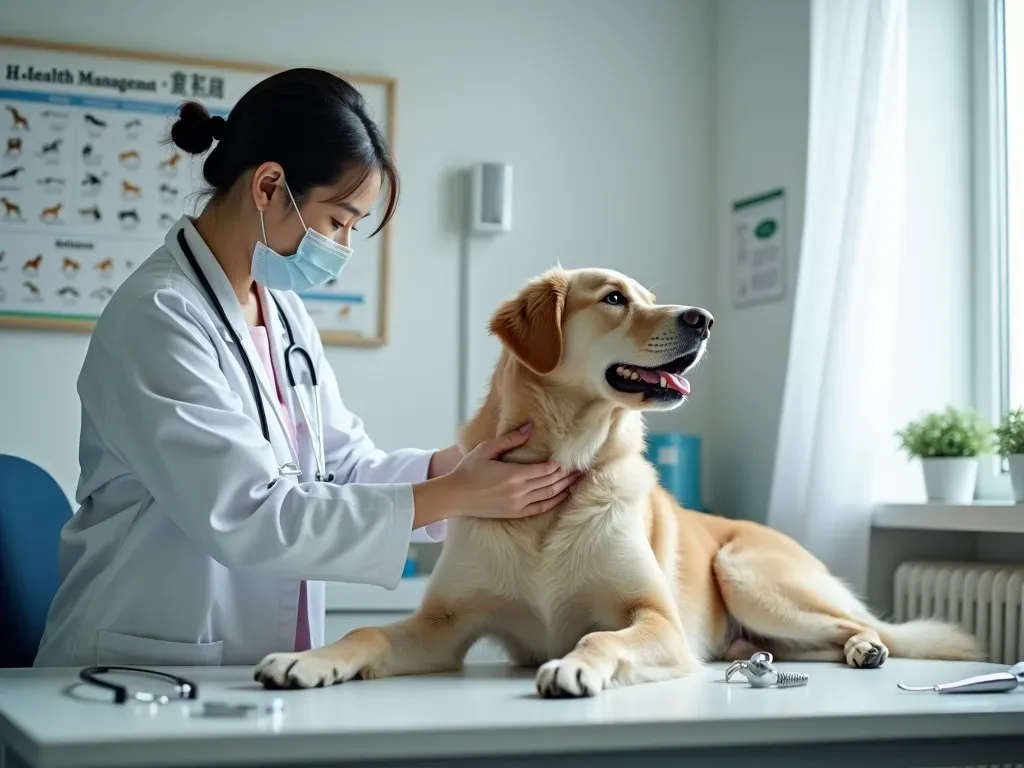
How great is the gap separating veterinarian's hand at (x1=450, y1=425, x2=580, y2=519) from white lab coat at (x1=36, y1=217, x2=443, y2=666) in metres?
0.09

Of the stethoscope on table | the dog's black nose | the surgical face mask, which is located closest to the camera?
the stethoscope on table

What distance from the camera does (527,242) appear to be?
3.45 metres

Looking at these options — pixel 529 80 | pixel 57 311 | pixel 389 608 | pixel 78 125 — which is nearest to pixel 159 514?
pixel 389 608

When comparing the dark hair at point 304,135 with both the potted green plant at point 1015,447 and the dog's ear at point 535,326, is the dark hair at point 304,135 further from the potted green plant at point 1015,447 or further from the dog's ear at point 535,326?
the potted green plant at point 1015,447

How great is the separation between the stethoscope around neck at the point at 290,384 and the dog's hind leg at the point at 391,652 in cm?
30

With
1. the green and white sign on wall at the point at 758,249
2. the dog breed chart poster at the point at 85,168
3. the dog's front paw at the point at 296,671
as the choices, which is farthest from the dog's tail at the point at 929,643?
the dog breed chart poster at the point at 85,168

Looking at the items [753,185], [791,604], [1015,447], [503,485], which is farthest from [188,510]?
[753,185]

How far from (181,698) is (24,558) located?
2.58ft

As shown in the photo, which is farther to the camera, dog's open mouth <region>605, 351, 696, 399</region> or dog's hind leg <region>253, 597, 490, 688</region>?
dog's open mouth <region>605, 351, 696, 399</region>

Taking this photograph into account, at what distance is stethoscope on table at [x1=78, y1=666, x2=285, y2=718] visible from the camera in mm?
1035

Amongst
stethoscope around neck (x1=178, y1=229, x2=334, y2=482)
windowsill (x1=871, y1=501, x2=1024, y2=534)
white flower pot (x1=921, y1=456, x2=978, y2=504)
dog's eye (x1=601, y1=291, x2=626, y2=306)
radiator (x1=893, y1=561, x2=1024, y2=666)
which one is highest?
dog's eye (x1=601, y1=291, x2=626, y2=306)

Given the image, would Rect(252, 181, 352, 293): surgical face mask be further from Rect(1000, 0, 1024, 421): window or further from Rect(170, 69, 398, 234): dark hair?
Rect(1000, 0, 1024, 421): window

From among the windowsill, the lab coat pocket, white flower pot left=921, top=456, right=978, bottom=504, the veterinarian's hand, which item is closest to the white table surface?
the lab coat pocket

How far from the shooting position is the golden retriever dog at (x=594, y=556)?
1462 millimetres
